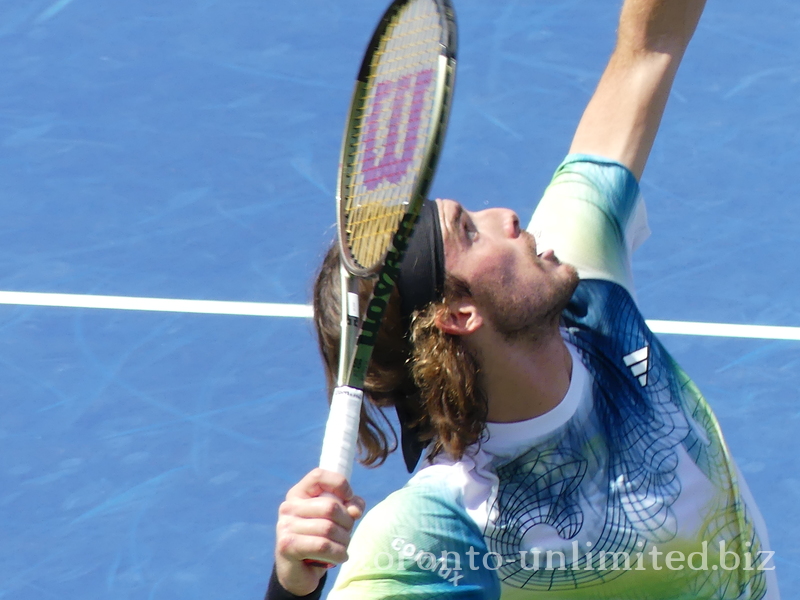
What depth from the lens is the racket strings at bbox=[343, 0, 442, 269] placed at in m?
2.70

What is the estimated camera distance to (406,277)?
2.64 meters

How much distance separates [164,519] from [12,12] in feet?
13.0

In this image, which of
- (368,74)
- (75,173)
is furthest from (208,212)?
(368,74)

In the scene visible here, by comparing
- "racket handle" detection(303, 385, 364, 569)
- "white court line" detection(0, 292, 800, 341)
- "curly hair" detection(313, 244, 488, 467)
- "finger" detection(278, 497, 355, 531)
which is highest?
"white court line" detection(0, 292, 800, 341)

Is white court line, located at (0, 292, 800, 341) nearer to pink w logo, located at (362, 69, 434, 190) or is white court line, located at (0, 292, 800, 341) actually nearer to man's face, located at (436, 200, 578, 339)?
pink w logo, located at (362, 69, 434, 190)

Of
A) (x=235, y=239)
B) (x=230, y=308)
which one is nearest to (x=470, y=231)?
(x=230, y=308)

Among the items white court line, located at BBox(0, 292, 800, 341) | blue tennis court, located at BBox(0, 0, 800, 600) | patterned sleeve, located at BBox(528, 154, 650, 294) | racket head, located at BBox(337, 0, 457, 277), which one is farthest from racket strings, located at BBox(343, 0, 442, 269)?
white court line, located at BBox(0, 292, 800, 341)

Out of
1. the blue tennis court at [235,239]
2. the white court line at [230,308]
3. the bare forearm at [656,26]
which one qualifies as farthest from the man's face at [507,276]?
the white court line at [230,308]

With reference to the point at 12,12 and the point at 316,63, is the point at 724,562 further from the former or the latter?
the point at 12,12

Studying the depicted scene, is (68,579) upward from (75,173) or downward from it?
downward

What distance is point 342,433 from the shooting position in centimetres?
234

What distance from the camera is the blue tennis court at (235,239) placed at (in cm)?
457

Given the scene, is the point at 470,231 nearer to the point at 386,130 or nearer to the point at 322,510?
the point at 386,130

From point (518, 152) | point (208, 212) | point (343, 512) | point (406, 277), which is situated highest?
point (518, 152)
